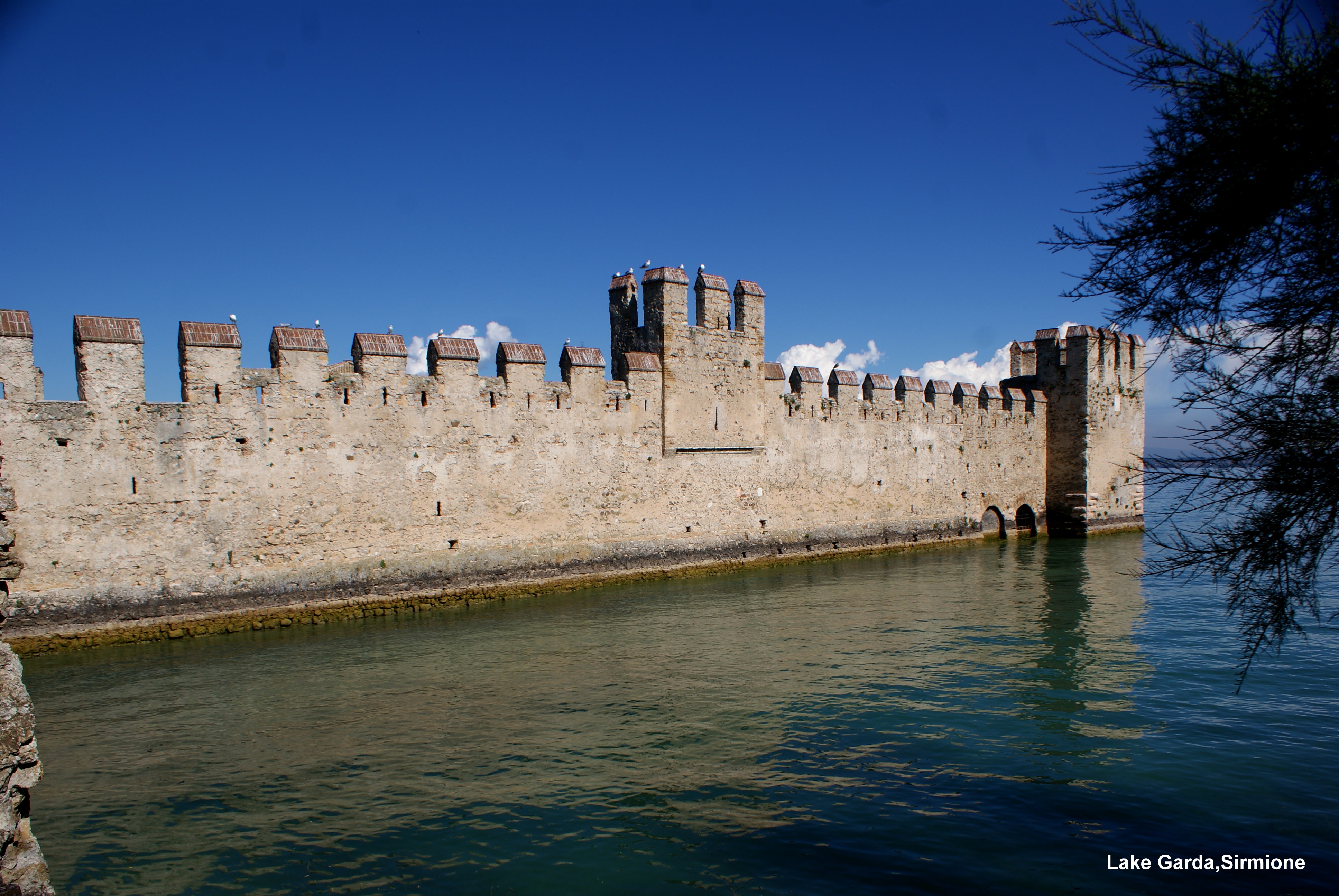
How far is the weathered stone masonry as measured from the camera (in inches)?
442

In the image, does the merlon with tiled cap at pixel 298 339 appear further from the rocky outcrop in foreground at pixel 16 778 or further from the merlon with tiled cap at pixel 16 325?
the rocky outcrop in foreground at pixel 16 778

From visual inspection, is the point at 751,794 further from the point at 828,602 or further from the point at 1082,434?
the point at 1082,434

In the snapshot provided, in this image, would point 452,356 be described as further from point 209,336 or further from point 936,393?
point 936,393

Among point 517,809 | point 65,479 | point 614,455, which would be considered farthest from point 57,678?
point 614,455

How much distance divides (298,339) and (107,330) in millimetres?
2476

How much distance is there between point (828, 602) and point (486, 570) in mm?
6044

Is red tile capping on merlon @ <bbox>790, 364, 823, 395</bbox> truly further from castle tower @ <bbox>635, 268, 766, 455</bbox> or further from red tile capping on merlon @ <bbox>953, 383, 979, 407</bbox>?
red tile capping on merlon @ <bbox>953, 383, 979, 407</bbox>

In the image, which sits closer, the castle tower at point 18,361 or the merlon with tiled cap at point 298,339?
the castle tower at point 18,361

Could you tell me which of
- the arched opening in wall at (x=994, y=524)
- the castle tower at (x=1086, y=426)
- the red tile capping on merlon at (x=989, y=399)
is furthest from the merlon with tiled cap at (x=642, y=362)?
the castle tower at (x=1086, y=426)

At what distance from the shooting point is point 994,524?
23.8 meters

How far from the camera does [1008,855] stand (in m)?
5.37

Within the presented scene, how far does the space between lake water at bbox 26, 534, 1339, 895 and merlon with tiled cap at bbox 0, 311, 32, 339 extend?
13.8ft

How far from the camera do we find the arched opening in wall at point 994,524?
23609 mm

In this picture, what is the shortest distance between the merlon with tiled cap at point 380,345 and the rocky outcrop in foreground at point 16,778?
10.4m
